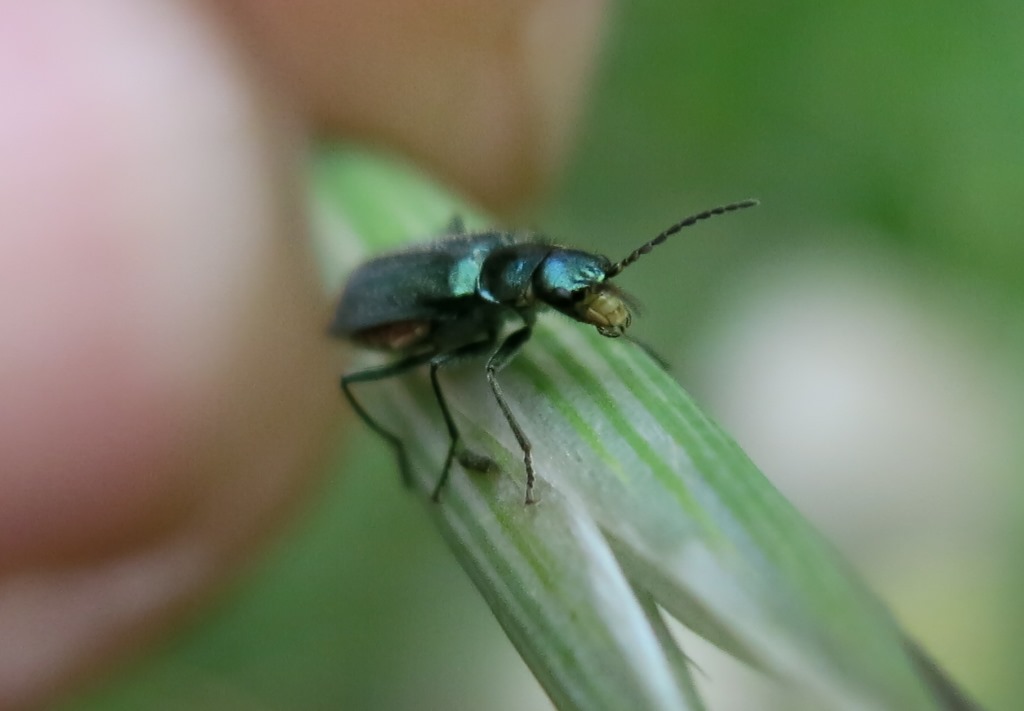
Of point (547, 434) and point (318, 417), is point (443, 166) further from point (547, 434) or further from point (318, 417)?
point (547, 434)

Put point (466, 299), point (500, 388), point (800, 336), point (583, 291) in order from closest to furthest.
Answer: point (500, 388) < point (583, 291) < point (466, 299) < point (800, 336)

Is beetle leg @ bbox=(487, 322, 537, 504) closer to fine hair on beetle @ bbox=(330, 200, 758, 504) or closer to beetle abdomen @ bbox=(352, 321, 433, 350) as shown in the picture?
fine hair on beetle @ bbox=(330, 200, 758, 504)

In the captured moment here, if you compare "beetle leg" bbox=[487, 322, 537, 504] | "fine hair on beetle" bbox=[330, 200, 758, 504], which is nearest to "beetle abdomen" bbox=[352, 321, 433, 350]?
"fine hair on beetle" bbox=[330, 200, 758, 504]

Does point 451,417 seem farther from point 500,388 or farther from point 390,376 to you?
point 390,376

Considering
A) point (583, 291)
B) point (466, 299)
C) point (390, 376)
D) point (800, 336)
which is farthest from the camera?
point (800, 336)

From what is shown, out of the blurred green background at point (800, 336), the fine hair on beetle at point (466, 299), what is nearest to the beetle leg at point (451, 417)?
the fine hair on beetle at point (466, 299)

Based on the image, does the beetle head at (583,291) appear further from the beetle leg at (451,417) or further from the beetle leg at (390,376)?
the beetle leg at (390,376)

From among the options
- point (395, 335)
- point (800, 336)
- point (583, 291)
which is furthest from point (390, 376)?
point (800, 336)

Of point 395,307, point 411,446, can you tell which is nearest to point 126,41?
point 395,307

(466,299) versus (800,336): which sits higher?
(466,299)
